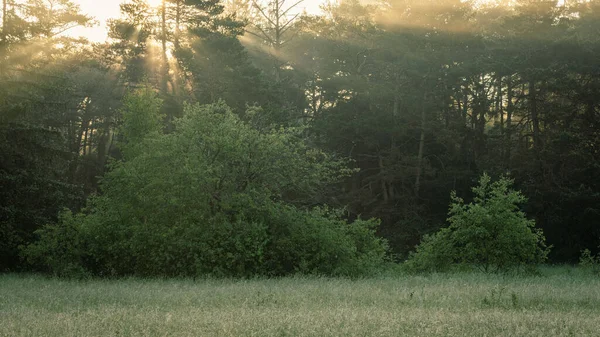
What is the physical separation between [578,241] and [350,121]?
16.3 m

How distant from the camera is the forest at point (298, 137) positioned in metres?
21.9

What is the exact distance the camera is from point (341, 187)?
4628 cm

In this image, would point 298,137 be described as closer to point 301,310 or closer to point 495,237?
point 495,237

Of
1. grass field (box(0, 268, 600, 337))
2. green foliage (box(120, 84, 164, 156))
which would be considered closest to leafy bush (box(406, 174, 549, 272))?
grass field (box(0, 268, 600, 337))

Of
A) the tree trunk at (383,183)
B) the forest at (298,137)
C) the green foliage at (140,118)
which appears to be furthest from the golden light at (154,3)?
the tree trunk at (383,183)

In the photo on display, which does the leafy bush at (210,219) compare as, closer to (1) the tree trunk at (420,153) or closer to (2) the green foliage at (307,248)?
(2) the green foliage at (307,248)

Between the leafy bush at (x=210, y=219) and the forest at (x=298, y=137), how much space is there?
7 centimetres

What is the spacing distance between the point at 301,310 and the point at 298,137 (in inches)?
956

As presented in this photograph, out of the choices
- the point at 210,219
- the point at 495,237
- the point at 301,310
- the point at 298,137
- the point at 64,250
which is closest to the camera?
the point at 301,310

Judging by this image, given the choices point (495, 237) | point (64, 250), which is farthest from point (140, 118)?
point (495, 237)

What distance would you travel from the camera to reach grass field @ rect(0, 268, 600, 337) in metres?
8.84

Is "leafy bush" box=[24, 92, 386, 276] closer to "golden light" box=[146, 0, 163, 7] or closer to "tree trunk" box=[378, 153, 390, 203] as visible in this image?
"golden light" box=[146, 0, 163, 7]

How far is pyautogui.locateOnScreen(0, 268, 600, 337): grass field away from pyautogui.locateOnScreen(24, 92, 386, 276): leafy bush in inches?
158

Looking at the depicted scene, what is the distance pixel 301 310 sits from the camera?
11.2 m
